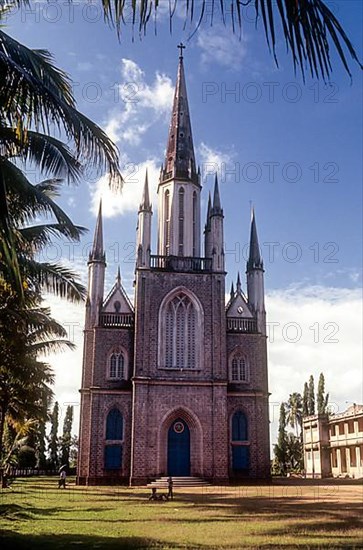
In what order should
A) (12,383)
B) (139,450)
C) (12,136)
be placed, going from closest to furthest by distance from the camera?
1. (12,136)
2. (12,383)
3. (139,450)

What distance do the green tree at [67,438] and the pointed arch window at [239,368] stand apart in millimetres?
26980

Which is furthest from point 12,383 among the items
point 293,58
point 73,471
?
point 73,471

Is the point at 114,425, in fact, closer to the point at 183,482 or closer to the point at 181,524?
the point at 183,482

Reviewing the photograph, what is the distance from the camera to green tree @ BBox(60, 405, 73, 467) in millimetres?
56250

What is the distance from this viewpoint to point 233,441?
108ft

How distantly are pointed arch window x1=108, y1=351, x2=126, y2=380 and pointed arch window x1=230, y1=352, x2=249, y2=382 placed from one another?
6.59 m

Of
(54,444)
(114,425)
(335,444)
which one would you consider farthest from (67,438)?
(114,425)

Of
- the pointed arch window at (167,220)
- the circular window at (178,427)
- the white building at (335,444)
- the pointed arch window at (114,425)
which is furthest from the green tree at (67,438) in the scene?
the pointed arch window at (167,220)

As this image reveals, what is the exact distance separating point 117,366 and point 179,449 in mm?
5870

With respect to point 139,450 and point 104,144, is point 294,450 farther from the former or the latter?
point 104,144

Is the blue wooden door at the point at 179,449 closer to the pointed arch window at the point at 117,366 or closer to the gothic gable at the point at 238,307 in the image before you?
the pointed arch window at the point at 117,366

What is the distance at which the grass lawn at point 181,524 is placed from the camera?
10305mm

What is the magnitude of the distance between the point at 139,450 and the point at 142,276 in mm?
9673

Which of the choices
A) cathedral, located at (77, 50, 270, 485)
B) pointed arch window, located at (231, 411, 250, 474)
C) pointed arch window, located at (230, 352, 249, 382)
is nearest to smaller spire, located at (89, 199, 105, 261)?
cathedral, located at (77, 50, 270, 485)
